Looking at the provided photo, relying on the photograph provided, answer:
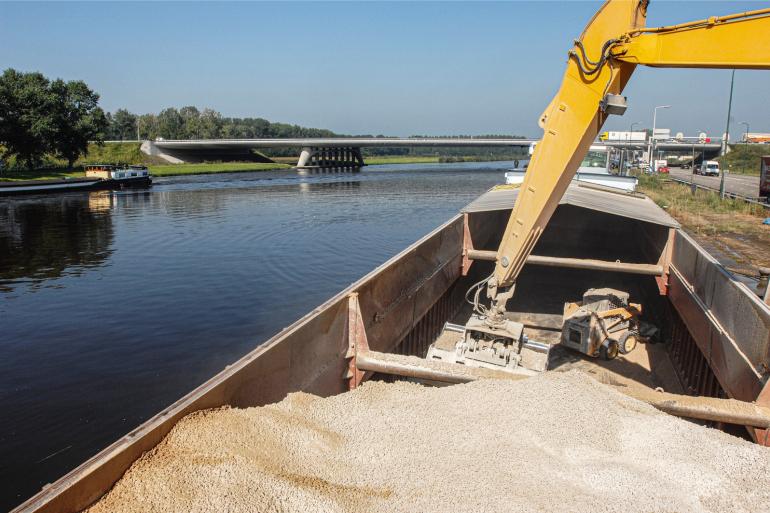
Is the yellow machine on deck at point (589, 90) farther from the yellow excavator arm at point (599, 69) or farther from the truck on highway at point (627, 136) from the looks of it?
the truck on highway at point (627, 136)

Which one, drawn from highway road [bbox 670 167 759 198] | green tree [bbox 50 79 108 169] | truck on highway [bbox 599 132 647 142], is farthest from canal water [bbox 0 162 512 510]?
truck on highway [bbox 599 132 647 142]

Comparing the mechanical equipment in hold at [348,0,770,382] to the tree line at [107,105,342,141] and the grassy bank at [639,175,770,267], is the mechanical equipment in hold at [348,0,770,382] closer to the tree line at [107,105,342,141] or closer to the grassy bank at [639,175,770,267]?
the grassy bank at [639,175,770,267]

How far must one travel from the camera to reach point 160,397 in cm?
961

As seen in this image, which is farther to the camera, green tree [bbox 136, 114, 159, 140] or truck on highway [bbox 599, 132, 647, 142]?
green tree [bbox 136, 114, 159, 140]

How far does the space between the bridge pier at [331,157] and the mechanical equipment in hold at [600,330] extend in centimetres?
8568

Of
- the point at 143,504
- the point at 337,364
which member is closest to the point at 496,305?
the point at 337,364

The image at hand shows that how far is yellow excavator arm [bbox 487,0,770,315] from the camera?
5.30 metres

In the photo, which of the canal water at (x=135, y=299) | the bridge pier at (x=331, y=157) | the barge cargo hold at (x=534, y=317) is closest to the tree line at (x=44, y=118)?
the canal water at (x=135, y=299)

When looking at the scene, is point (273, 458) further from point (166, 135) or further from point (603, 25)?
point (166, 135)

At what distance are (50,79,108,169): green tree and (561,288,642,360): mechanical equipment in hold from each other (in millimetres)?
58459

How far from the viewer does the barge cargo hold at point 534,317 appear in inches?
197

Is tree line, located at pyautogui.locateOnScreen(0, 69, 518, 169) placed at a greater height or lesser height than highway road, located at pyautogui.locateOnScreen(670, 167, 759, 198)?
greater

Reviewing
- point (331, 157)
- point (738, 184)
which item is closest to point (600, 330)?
point (738, 184)

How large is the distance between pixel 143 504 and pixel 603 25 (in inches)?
248
